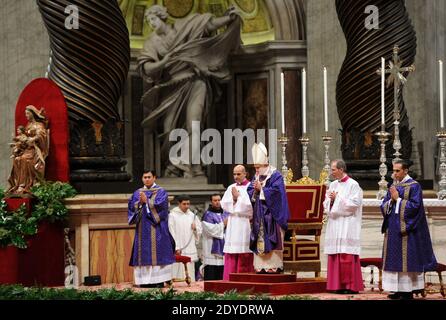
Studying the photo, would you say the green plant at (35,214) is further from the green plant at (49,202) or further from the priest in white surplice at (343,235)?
the priest in white surplice at (343,235)

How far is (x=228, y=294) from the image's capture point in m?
12.3

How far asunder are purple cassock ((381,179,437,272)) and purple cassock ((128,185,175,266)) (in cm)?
275

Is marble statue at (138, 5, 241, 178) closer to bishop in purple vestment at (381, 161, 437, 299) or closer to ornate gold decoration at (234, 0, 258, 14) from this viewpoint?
ornate gold decoration at (234, 0, 258, 14)

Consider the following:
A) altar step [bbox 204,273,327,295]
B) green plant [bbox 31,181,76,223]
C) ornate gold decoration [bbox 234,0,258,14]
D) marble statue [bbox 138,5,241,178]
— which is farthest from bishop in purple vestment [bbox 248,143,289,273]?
ornate gold decoration [bbox 234,0,258,14]

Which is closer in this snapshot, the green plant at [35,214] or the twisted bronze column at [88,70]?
the green plant at [35,214]

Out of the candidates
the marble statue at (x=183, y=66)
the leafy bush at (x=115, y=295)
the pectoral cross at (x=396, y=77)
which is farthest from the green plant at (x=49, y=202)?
the marble statue at (x=183, y=66)

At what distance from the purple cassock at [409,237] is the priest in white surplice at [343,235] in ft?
1.92

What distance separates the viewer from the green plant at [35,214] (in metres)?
15.7

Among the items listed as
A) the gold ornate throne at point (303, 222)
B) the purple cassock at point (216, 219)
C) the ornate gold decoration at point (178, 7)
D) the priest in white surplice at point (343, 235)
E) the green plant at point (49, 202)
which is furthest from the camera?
the ornate gold decoration at point (178, 7)

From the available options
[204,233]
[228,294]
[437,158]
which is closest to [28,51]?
[204,233]

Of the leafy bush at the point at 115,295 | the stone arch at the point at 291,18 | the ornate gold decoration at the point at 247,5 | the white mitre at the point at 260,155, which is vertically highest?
the ornate gold decoration at the point at 247,5

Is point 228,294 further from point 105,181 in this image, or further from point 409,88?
point 409,88

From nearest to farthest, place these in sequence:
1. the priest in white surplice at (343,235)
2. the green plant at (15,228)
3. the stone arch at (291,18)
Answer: the priest in white surplice at (343,235), the green plant at (15,228), the stone arch at (291,18)

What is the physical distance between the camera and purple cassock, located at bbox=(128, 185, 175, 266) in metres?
15.6
